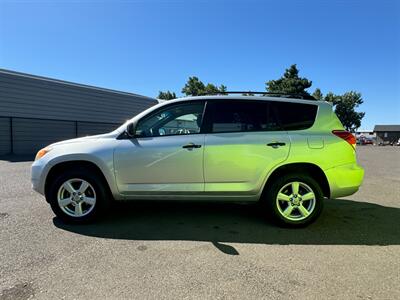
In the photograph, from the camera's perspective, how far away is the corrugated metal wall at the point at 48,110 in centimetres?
1504

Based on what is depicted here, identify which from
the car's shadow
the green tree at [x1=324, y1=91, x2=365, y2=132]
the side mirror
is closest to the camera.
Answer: the car's shadow

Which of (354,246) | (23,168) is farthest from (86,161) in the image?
(23,168)

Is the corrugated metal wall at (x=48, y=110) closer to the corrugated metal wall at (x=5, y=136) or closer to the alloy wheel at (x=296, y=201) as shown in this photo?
the corrugated metal wall at (x=5, y=136)

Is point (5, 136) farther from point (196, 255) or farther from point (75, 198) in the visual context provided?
point (196, 255)

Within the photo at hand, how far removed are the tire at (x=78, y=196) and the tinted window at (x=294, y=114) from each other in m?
2.72

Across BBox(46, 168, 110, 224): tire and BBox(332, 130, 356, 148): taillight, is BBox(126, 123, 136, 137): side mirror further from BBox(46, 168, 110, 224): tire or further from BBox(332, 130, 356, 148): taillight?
BBox(332, 130, 356, 148): taillight

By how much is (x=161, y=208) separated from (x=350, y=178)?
304 centimetres

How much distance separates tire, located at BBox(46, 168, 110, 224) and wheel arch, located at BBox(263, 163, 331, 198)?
237 centimetres

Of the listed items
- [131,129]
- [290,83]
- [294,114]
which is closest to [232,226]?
[294,114]

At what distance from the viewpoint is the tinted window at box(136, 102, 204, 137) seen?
14.4 ft

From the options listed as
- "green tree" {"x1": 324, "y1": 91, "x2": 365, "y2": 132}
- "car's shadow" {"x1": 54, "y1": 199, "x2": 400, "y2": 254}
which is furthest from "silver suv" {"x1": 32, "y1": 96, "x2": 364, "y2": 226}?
"green tree" {"x1": 324, "y1": 91, "x2": 365, "y2": 132}

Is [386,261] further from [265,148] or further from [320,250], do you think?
[265,148]

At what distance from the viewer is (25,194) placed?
6.22 meters

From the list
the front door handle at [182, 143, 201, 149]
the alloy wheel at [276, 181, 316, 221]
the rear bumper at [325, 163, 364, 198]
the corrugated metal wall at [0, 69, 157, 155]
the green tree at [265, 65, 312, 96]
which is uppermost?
the green tree at [265, 65, 312, 96]
